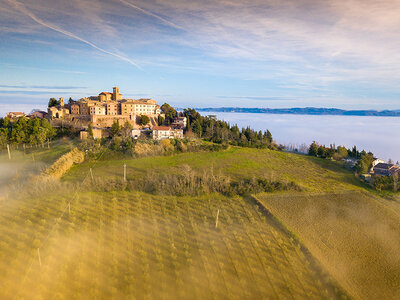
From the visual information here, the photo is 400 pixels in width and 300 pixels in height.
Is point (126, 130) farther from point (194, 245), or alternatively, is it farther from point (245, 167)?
point (194, 245)

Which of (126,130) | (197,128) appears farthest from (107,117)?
(197,128)

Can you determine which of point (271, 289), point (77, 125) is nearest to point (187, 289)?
point (271, 289)

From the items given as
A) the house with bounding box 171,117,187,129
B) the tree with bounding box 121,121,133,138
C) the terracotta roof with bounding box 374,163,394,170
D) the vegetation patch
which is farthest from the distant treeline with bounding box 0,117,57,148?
the terracotta roof with bounding box 374,163,394,170

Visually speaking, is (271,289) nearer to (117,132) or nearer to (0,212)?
(0,212)

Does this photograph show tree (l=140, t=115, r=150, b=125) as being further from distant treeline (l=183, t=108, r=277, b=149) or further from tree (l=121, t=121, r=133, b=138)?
distant treeline (l=183, t=108, r=277, b=149)

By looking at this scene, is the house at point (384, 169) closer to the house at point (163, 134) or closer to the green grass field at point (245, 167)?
the green grass field at point (245, 167)

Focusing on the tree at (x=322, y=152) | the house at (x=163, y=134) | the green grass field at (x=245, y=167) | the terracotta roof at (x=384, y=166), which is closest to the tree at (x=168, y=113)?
the house at (x=163, y=134)
